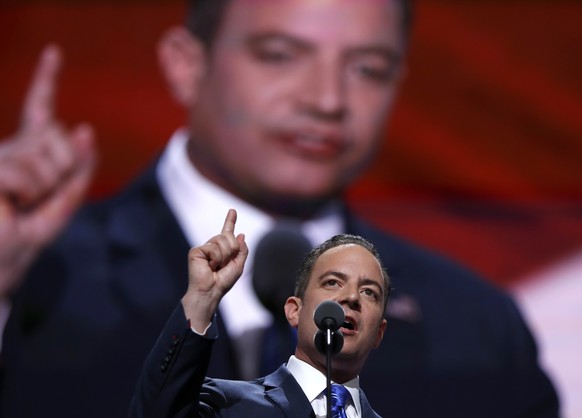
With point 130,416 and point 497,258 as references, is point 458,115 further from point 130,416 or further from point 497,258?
point 130,416

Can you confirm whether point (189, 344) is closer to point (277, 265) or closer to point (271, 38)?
point (277, 265)

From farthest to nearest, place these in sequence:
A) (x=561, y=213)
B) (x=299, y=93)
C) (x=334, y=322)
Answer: (x=561, y=213) < (x=299, y=93) < (x=334, y=322)

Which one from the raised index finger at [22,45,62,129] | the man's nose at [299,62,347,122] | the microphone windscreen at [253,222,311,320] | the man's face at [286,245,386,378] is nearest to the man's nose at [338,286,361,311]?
the man's face at [286,245,386,378]

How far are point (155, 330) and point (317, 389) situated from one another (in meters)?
1.62

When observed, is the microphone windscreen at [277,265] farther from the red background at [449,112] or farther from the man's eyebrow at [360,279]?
the red background at [449,112]

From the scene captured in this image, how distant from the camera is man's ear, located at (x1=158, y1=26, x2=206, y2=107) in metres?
3.56

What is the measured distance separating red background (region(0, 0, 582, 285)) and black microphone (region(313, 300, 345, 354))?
6.71ft

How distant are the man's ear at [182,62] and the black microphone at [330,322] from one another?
2.12m

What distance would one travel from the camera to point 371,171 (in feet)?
12.0

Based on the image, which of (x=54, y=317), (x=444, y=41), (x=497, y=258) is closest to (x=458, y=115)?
(x=444, y=41)

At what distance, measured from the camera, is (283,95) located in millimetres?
3469

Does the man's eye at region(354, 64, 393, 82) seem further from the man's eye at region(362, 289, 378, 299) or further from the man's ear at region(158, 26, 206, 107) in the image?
the man's eye at region(362, 289, 378, 299)

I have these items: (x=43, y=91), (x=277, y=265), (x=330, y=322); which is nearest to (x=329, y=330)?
(x=330, y=322)

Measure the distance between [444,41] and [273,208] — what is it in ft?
2.80
